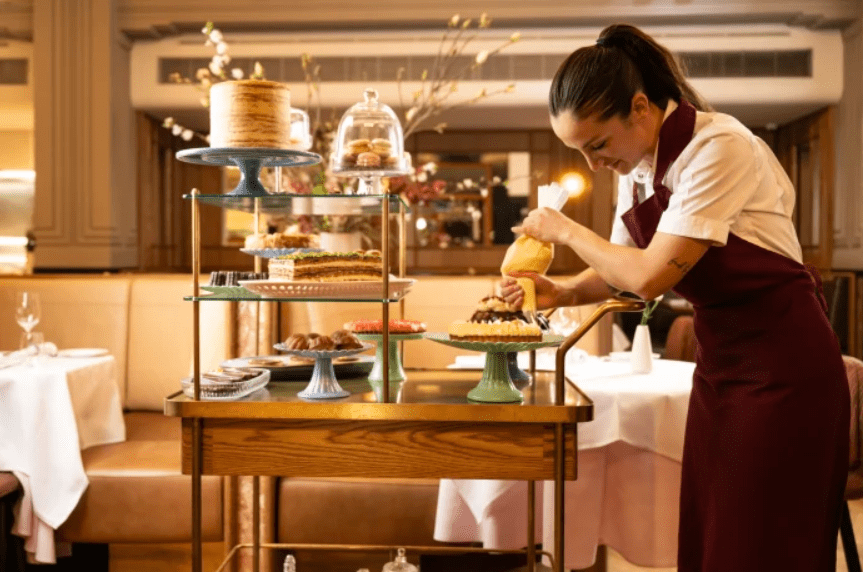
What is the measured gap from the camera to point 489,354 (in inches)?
→ 56.4

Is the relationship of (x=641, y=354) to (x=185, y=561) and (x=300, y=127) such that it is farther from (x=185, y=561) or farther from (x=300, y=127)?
(x=185, y=561)

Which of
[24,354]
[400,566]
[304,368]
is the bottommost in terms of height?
[400,566]

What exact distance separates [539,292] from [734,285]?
40cm

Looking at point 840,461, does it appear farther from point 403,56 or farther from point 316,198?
point 403,56

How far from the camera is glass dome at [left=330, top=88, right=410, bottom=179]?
1658 mm

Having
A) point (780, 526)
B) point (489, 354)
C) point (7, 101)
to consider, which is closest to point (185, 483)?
point (489, 354)

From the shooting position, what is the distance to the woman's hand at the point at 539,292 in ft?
4.81

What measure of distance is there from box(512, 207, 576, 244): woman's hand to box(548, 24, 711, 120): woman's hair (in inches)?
6.4

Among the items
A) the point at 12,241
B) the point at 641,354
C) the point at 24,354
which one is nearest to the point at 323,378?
the point at 641,354

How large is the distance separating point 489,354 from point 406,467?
9.3 inches

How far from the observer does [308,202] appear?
149 centimetres

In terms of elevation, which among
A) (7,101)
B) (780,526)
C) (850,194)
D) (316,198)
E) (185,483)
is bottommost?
(185,483)

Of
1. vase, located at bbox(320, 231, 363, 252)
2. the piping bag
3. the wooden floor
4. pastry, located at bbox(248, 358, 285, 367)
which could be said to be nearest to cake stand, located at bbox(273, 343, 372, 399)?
pastry, located at bbox(248, 358, 285, 367)

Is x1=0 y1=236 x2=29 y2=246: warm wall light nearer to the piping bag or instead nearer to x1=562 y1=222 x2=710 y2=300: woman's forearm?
the piping bag
